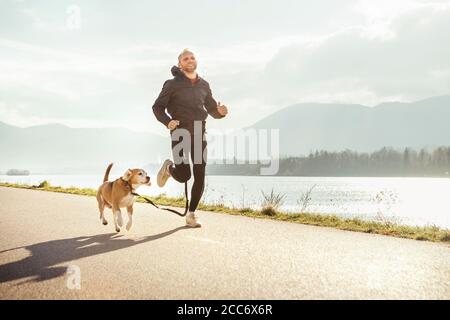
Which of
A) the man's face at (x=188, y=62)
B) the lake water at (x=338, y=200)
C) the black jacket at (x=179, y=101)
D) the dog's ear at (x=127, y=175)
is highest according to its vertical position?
the man's face at (x=188, y=62)

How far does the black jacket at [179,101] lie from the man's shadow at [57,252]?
6.10 ft

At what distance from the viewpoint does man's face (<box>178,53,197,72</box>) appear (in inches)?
309

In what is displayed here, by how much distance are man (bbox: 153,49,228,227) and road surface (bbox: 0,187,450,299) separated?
0.97 m

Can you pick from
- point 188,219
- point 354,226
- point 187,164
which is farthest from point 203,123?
point 354,226

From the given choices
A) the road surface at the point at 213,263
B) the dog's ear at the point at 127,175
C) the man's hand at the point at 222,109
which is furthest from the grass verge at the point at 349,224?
the dog's ear at the point at 127,175

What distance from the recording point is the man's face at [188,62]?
7.84 metres

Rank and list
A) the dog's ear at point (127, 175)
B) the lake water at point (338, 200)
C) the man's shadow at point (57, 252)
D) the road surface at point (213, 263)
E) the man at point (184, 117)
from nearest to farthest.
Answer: the road surface at point (213, 263), the man's shadow at point (57, 252), the dog's ear at point (127, 175), the man at point (184, 117), the lake water at point (338, 200)

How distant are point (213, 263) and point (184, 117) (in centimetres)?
341

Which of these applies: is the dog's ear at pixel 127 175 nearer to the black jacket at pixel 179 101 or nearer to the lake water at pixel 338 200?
the lake water at pixel 338 200

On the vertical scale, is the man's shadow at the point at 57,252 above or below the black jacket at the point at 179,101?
below

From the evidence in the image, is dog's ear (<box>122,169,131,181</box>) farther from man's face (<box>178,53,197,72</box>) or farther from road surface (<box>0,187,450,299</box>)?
man's face (<box>178,53,197,72</box>)

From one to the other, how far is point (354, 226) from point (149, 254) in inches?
194
